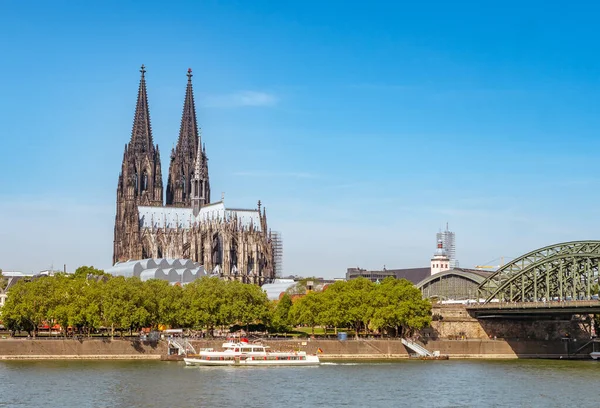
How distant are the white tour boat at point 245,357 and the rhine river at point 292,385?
9.37 feet

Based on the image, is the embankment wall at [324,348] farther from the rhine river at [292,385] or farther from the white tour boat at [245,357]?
the white tour boat at [245,357]

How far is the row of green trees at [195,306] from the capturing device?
122062mm

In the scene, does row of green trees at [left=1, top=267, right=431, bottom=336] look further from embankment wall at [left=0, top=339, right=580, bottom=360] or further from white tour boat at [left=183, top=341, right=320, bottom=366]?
white tour boat at [left=183, top=341, right=320, bottom=366]

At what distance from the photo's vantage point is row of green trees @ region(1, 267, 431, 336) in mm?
122062

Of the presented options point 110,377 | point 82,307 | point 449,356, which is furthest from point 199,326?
point 110,377

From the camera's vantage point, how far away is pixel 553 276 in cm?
14475

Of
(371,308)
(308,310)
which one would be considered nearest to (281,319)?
(308,310)

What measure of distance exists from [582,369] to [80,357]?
5324 centimetres

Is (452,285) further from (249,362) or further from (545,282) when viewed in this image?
(249,362)

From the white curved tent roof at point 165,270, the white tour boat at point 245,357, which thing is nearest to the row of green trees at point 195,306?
the white tour boat at point 245,357

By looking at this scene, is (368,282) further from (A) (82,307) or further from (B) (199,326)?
(A) (82,307)

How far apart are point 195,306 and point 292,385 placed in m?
44.1

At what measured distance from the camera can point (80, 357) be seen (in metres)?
116

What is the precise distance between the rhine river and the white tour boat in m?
2.85
